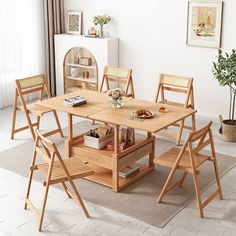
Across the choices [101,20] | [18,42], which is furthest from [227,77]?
[18,42]

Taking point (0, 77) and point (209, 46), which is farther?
point (0, 77)

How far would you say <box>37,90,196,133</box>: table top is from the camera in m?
4.50

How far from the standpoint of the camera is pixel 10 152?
5.64m

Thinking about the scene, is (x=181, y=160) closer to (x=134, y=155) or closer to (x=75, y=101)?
(x=134, y=155)

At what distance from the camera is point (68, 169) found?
412 centimetres

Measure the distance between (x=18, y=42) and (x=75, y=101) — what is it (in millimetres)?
2983

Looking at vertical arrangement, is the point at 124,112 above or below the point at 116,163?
above

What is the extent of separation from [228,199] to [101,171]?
1381 mm

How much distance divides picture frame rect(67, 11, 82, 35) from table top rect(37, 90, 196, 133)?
267cm

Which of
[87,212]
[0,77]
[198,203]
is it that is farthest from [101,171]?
[0,77]

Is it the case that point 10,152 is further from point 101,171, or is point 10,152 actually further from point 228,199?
point 228,199

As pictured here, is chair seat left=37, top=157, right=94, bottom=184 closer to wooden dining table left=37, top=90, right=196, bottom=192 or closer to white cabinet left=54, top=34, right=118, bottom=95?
wooden dining table left=37, top=90, right=196, bottom=192

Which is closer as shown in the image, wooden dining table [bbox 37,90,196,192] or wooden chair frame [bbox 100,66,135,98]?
wooden dining table [bbox 37,90,196,192]

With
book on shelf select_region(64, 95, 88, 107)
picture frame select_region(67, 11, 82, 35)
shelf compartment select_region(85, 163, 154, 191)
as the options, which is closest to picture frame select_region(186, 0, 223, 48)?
picture frame select_region(67, 11, 82, 35)
